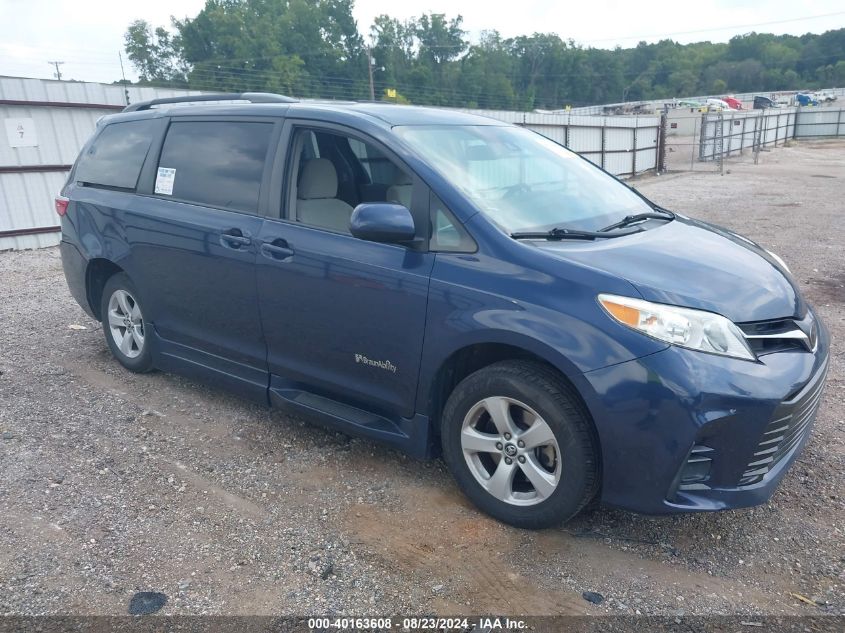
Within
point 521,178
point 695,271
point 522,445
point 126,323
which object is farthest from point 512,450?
point 126,323

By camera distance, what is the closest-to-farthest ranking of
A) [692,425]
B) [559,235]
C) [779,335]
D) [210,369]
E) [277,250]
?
[692,425] < [779,335] < [559,235] < [277,250] < [210,369]

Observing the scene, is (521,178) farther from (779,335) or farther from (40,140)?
(40,140)

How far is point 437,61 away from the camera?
95.2m

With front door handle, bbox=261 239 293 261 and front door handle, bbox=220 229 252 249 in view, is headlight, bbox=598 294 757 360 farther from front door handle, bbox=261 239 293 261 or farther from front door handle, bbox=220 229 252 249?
front door handle, bbox=220 229 252 249

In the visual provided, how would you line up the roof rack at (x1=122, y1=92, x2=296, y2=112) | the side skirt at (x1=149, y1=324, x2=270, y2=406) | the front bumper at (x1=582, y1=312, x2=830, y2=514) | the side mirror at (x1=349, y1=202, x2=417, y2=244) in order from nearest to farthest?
the front bumper at (x1=582, y1=312, x2=830, y2=514)
the side mirror at (x1=349, y1=202, x2=417, y2=244)
the side skirt at (x1=149, y1=324, x2=270, y2=406)
the roof rack at (x1=122, y1=92, x2=296, y2=112)

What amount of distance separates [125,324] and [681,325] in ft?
13.0

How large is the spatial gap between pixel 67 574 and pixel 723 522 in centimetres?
291

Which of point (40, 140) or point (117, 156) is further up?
point (117, 156)

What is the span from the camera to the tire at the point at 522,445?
2.91m

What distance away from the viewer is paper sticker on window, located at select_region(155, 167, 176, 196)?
4.49m

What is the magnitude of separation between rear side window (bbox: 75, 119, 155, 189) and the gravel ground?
152 cm

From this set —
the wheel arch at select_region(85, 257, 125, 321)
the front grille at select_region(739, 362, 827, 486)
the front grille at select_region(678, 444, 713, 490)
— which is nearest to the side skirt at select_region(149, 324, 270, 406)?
the wheel arch at select_region(85, 257, 125, 321)

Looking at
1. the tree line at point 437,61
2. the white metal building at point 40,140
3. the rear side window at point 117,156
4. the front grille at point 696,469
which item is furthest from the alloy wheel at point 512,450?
the tree line at point 437,61

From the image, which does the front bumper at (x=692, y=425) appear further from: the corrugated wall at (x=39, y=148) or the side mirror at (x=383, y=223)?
the corrugated wall at (x=39, y=148)
